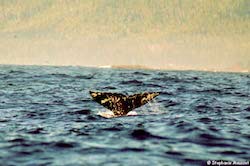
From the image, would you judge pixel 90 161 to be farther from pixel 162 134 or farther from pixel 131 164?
pixel 162 134

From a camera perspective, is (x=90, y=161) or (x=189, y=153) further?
(x=189, y=153)

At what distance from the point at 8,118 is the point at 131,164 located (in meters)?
10.2

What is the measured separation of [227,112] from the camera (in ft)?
75.1

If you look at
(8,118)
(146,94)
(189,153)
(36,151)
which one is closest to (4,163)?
(36,151)

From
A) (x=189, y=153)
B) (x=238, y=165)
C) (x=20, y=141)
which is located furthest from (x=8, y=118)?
(x=238, y=165)

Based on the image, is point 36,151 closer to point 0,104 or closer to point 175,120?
point 175,120

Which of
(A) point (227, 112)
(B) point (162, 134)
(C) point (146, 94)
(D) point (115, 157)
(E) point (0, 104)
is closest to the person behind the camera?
(D) point (115, 157)

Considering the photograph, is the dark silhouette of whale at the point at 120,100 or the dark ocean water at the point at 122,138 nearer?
the dark ocean water at the point at 122,138

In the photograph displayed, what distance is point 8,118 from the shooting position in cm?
1962

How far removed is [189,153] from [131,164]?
1.98 metres

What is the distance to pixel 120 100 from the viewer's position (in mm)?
20891

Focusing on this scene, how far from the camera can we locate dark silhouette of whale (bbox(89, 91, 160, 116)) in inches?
807

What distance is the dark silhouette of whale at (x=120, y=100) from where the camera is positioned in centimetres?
2050

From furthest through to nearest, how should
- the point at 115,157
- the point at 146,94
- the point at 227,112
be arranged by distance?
the point at 227,112 < the point at 146,94 < the point at 115,157
